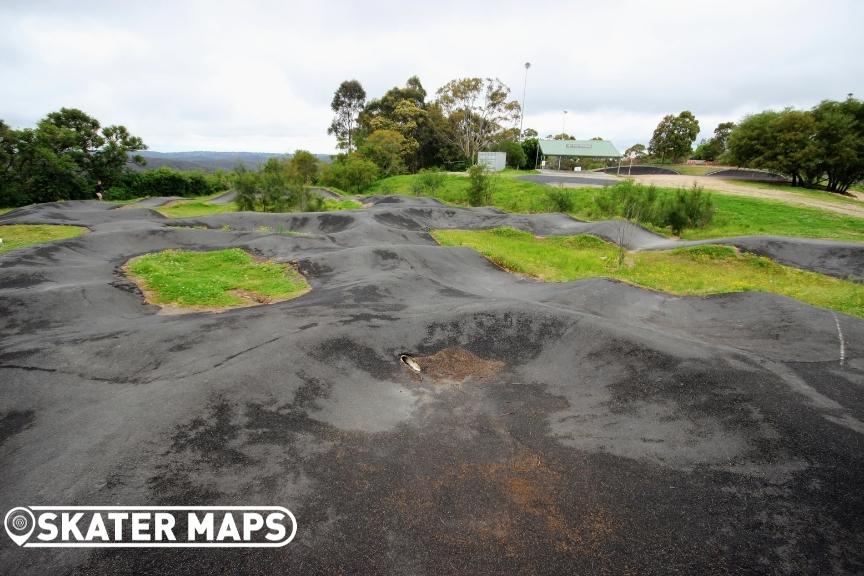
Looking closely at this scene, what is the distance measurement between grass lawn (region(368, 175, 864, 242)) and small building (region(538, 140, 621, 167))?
15.0 metres

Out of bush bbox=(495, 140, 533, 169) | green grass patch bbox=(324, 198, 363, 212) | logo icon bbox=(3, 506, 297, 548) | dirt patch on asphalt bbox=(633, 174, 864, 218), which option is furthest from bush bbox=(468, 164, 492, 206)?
logo icon bbox=(3, 506, 297, 548)

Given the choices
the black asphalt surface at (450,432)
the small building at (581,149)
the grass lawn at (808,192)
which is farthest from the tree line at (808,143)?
the black asphalt surface at (450,432)

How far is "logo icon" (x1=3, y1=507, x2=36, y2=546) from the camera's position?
3.46 metres

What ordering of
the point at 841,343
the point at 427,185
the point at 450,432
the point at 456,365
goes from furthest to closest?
1. the point at 427,185
2. the point at 841,343
3. the point at 456,365
4. the point at 450,432

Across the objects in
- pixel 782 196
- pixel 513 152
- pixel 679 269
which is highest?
pixel 513 152

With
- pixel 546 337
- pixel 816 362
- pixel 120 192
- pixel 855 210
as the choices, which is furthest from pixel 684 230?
pixel 120 192

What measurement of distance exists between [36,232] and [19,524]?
861 inches

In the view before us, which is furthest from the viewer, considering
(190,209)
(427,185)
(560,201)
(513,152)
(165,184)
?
(513,152)

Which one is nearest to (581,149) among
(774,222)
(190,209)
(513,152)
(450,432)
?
(513,152)

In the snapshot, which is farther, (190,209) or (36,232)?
(190,209)

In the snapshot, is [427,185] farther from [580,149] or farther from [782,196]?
[782,196]

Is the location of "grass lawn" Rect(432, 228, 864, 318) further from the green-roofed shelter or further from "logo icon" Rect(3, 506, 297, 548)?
the green-roofed shelter

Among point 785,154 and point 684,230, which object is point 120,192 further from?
point 785,154

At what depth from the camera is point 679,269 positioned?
14.6m
